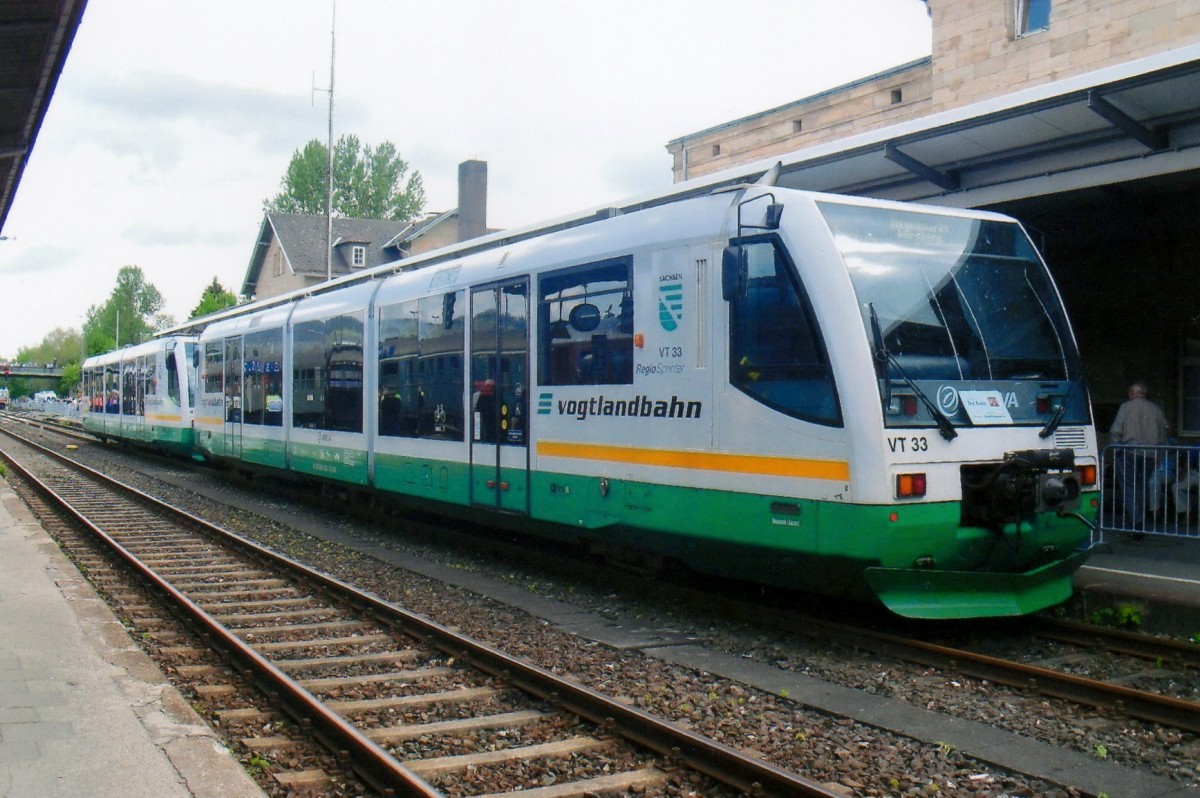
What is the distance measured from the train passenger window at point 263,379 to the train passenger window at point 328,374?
754mm

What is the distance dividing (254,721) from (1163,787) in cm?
439

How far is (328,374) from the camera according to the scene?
49.3 feet

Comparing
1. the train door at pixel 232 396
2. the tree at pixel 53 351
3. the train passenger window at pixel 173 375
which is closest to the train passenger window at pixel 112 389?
the train passenger window at pixel 173 375

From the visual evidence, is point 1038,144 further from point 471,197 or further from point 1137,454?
point 471,197

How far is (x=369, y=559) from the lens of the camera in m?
11.5

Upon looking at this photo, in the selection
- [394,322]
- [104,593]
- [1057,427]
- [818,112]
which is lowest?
[104,593]

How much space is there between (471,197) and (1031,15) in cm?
2415

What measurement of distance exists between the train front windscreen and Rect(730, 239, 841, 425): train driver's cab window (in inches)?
13.8

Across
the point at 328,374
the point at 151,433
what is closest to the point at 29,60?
the point at 328,374

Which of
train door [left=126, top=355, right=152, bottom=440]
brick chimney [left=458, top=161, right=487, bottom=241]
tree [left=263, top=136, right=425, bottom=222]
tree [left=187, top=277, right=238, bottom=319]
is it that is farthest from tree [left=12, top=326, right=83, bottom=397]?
train door [left=126, top=355, right=152, bottom=440]

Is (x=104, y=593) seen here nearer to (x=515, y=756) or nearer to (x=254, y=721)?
(x=254, y=721)

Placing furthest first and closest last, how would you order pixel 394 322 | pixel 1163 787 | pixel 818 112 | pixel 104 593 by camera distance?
pixel 818 112 < pixel 394 322 < pixel 104 593 < pixel 1163 787

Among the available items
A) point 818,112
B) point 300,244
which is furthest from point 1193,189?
point 300,244

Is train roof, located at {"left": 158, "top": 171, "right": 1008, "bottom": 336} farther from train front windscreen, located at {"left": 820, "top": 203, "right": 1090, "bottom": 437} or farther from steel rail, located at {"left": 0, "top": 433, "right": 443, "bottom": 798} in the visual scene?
steel rail, located at {"left": 0, "top": 433, "right": 443, "bottom": 798}
